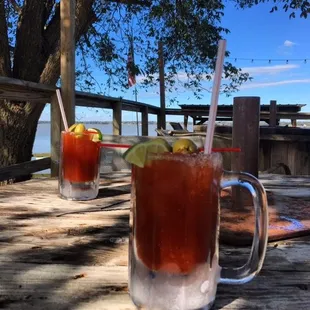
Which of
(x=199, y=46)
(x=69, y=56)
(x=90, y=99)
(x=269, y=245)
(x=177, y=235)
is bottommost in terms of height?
(x=269, y=245)

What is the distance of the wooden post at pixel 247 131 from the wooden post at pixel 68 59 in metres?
1.61

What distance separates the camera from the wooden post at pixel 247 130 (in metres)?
1.17

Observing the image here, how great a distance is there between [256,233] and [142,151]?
219mm

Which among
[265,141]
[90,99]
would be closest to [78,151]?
[90,99]

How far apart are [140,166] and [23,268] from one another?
0.30 metres

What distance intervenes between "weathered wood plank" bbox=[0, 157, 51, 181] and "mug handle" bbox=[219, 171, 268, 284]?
5.80 feet

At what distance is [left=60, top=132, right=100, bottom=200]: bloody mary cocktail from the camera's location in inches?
52.2

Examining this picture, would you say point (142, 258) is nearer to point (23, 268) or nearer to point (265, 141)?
point (23, 268)

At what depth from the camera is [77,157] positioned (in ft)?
4.35

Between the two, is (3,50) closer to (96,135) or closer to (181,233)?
(96,135)

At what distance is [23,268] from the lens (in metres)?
0.69

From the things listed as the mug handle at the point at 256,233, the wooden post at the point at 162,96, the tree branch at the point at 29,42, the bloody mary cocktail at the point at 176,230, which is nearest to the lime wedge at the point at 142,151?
the bloody mary cocktail at the point at 176,230

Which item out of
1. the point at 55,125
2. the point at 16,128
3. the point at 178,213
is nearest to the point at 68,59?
the point at 55,125

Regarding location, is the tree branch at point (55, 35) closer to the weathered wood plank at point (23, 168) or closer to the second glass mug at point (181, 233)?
the weathered wood plank at point (23, 168)
